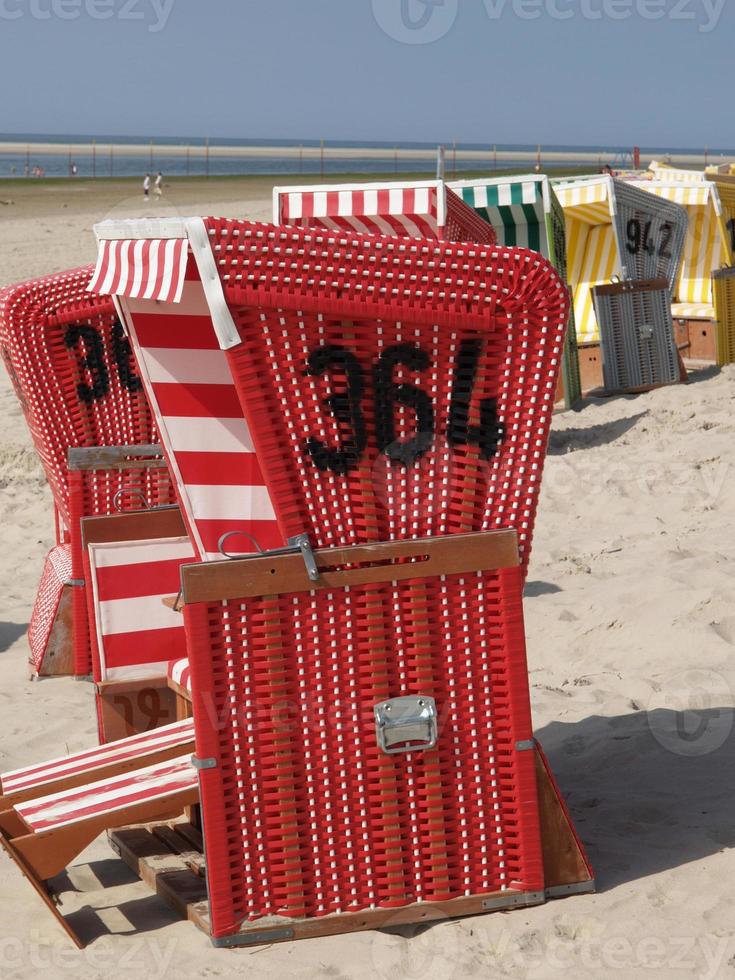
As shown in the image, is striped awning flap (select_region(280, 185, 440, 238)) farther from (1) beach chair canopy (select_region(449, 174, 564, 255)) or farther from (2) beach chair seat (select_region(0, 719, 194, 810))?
(1) beach chair canopy (select_region(449, 174, 564, 255))

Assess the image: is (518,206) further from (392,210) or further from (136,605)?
(136,605)

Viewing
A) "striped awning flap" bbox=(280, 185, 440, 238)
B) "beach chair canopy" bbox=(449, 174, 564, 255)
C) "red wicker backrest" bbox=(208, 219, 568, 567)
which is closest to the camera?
"red wicker backrest" bbox=(208, 219, 568, 567)

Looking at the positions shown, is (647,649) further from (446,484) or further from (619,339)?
(619,339)

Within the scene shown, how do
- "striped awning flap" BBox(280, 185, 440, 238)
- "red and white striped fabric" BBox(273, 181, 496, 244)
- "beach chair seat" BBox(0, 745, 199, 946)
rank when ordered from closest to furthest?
"beach chair seat" BBox(0, 745, 199, 946) → "red and white striped fabric" BBox(273, 181, 496, 244) → "striped awning flap" BBox(280, 185, 440, 238)

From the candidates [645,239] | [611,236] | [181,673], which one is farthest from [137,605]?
[611,236]

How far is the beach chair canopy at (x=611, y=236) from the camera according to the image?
11914 millimetres

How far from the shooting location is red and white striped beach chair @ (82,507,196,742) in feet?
15.1

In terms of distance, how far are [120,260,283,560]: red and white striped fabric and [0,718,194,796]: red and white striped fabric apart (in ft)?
1.98

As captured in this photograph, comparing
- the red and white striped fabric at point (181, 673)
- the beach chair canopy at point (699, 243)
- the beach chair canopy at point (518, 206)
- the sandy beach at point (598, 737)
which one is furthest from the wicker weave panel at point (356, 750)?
the beach chair canopy at point (699, 243)

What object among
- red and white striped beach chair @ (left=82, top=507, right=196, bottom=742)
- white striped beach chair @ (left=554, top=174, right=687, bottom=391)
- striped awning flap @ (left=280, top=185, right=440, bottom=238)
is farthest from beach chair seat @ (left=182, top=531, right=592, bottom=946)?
white striped beach chair @ (left=554, top=174, right=687, bottom=391)

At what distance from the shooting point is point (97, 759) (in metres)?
4.04

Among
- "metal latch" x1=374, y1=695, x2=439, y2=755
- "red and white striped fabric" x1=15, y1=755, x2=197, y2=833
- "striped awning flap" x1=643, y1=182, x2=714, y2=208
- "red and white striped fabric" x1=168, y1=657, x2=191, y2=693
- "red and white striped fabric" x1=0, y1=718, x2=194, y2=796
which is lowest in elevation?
"red and white striped fabric" x1=0, y1=718, x2=194, y2=796

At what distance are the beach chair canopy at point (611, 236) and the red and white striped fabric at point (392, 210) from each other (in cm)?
640

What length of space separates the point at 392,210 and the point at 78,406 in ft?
5.42
